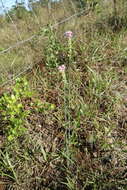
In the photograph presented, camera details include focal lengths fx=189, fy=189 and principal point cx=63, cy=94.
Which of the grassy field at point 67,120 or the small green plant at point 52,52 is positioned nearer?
the grassy field at point 67,120

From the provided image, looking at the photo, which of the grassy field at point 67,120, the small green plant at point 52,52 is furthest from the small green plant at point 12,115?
the small green plant at point 52,52

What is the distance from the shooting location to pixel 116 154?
1331 millimetres

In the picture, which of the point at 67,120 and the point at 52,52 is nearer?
the point at 67,120

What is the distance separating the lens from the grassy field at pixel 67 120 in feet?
4.16

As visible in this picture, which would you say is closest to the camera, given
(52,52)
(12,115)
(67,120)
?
(12,115)

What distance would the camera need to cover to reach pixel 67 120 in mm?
1594

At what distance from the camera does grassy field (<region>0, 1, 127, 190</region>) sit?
127 centimetres

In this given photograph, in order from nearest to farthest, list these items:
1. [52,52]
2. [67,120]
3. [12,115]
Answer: [12,115]
[67,120]
[52,52]

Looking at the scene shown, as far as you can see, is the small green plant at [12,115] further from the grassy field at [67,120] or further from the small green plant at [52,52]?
the small green plant at [52,52]

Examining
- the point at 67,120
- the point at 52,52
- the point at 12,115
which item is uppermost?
the point at 52,52

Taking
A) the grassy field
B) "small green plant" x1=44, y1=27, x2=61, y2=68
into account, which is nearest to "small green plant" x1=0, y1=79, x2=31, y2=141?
the grassy field

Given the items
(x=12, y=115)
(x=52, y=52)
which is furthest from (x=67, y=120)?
(x=52, y=52)

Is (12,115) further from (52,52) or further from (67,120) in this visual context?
(52,52)

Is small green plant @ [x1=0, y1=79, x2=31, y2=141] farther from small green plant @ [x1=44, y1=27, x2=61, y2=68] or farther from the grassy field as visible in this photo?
small green plant @ [x1=44, y1=27, x2=61, y2=68]
